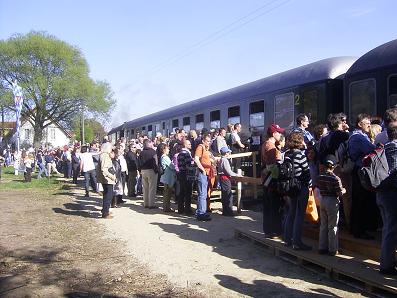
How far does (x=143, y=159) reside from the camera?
11852 mm

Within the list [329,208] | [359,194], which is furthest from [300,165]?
[359,194]

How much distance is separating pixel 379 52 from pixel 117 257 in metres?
5.96

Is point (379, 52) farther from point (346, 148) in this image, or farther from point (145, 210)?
point (145, 210)

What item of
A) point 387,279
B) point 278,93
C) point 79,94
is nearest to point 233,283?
point 387,279

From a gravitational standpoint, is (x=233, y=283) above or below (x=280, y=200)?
below

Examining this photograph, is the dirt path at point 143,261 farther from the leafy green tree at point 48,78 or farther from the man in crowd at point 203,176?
the leafy green tree at point 48,78

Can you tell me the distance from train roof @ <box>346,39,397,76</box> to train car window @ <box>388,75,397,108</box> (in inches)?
10.5

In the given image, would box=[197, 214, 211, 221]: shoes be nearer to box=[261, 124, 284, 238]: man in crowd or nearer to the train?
box=[261, 124, 284, 238]: man in crowd

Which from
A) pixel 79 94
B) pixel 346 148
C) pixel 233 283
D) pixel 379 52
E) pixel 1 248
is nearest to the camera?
pixel 233 283

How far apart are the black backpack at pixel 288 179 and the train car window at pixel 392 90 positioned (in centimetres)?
304

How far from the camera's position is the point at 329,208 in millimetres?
6090

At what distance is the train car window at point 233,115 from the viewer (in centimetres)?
1424

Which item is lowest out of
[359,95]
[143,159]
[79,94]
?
[143,159]

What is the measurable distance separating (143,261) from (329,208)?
2.75 meters
